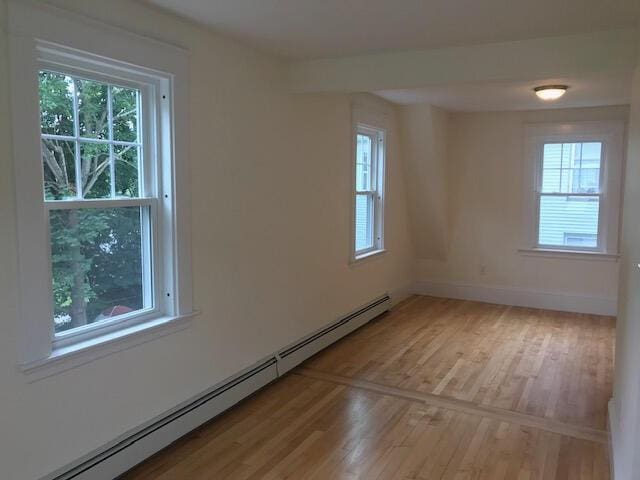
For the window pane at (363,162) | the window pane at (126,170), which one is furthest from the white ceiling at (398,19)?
the window pane at (363,162)

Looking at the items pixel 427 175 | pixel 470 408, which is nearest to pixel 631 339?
pixel 470 408

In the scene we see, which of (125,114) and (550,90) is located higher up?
(550,90)

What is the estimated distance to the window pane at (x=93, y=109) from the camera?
2410 millimetres

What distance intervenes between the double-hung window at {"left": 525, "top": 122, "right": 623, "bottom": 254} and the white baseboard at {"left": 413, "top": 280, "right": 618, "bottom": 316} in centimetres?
57

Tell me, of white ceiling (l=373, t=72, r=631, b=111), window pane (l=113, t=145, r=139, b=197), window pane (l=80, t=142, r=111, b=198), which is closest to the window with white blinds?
white ceiling (l=373, t=72, r=631, b=111)

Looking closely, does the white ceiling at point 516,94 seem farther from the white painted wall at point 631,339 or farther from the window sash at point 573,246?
the white painted wall at point 631,339

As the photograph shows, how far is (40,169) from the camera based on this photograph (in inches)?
85.0

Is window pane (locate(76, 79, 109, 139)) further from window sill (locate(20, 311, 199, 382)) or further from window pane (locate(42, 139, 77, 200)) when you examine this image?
window sill (locate(20, 311, 199, 382))

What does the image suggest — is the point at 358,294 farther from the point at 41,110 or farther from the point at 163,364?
the point at 41,110

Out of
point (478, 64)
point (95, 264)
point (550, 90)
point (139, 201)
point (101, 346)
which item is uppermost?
point (550, 90)

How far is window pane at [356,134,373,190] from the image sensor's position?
521 cm

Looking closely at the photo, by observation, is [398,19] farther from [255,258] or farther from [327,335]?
[327,335]

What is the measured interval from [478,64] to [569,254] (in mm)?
3665

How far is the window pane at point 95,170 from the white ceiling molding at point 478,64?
5.54ft
